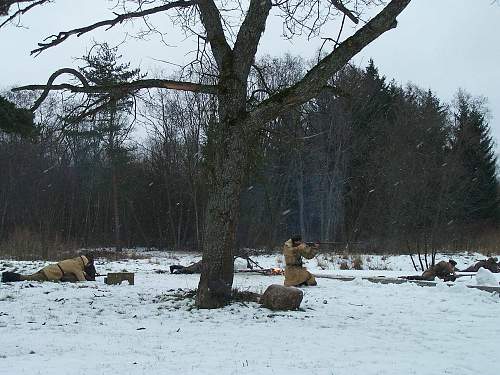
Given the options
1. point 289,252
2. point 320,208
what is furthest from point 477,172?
point 289,252

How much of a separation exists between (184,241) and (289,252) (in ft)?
92.2

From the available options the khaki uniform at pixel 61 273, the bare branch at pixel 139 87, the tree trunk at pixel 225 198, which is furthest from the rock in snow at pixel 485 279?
the khaki uniform at pixel 61 273

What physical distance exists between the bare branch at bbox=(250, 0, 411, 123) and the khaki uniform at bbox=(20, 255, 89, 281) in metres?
6.76

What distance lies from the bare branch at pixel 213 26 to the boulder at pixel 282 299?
4079 millimetres

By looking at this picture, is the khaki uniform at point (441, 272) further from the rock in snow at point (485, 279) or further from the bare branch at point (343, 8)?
the bare branch at point (343, 8)

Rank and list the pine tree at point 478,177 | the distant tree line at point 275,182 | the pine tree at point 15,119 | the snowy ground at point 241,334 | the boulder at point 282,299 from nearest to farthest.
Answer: the snowy ground at point 241,334 → the boulder at point 282,299 → the pine tree at point 15,119 → the distant tree line at point 275,182 → the pine tree at point 478,177

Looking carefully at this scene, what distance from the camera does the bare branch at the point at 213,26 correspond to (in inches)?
394

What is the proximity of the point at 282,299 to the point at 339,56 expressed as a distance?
4.09 m

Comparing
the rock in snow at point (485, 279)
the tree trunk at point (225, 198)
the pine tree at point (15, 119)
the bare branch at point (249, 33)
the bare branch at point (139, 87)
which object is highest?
the bare branch at point (249, 33)

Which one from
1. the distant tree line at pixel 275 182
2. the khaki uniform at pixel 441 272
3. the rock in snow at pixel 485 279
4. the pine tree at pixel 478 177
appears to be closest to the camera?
the rock in snow at pixel 485 279

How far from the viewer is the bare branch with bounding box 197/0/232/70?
10.0 meters

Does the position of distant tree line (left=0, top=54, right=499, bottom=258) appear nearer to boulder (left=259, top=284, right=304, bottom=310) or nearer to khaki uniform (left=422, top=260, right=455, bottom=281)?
khaki uniform (left=422, top=260, right=455, bottom=281)

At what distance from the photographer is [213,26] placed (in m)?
10.1

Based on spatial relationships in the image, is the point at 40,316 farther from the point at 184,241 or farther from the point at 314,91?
the point at 184,241
